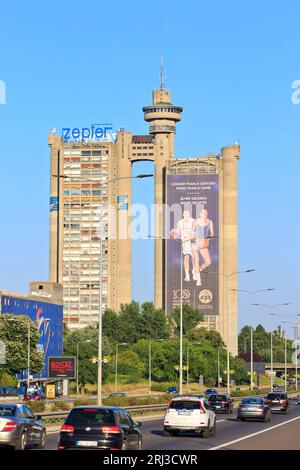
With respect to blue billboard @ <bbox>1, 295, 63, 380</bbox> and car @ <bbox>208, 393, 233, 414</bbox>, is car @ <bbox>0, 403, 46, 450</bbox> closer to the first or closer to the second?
car @ <bbox>208, 393, 233, 414</bbox>

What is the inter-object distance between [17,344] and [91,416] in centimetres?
10761

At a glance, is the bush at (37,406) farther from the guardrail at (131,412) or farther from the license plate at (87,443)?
the license plate at (87,443)

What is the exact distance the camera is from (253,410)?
63938 mm

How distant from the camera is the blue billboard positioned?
157m

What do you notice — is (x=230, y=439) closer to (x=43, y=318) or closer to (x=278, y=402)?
(x=278, y=402)

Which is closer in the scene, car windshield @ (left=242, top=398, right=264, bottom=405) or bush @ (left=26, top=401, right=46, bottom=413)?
bush @ (left=26, top=401, right=46, bottom=413)

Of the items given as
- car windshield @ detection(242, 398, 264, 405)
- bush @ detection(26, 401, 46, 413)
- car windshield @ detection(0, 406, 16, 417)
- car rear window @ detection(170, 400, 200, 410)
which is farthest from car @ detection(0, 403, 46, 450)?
car windshield @ detection(242, 398, 264, 405)

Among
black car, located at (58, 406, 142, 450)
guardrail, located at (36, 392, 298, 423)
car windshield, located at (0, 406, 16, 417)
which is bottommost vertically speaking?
guardrail, located at (36, 392, 298, 423)

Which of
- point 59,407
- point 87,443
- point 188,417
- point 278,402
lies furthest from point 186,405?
point 278,402

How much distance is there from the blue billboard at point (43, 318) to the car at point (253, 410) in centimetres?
8943

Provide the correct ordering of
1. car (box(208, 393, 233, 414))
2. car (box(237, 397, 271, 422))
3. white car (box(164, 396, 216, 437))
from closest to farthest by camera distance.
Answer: white car (box(164, 396, 216, 437)) < car (box(237, 397, 271, 422)) < car (box(208, 393, 233, 414))

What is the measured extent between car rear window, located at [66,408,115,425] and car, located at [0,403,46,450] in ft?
7.05

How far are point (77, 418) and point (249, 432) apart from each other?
65.4ft
